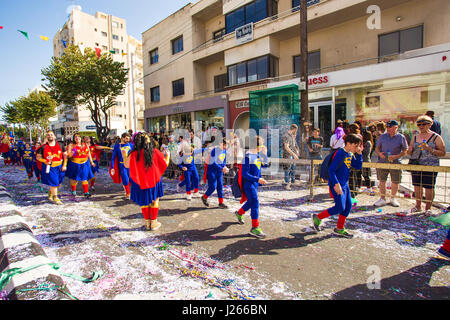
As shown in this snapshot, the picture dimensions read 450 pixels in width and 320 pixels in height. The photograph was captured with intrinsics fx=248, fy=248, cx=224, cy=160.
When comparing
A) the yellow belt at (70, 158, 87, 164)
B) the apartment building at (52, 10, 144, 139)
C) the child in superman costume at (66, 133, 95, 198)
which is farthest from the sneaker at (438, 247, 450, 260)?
the apartment building at (52, 10, 144, 139)

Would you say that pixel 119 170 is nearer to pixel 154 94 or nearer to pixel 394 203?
pixel 394 203

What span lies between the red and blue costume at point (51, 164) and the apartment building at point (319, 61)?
34.3 feet

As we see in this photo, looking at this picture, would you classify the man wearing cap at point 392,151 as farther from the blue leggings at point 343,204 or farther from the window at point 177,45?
the window at point 177,45

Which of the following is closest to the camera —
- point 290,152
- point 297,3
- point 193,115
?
point 290,152

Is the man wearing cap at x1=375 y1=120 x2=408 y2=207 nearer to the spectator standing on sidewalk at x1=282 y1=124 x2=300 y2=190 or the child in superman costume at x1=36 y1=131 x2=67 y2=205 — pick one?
the spectator standing on sidewalk at x1=282 y1=124 x2=300 y2=190

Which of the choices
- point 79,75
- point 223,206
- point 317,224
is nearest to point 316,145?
point 223,206

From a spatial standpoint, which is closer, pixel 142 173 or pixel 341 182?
pixel 341 182

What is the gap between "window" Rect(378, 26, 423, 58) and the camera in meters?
12.5

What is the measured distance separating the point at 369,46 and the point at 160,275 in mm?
16116

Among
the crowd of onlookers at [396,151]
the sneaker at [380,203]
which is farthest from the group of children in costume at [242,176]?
the sneaker at [380,203]

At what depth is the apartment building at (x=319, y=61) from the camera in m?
12.0

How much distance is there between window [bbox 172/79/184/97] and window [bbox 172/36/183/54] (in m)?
3.03

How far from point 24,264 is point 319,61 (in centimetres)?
1707

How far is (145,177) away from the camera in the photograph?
Answer: 4598 millimetres
